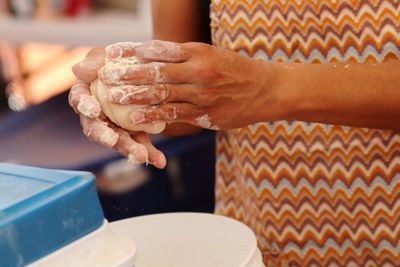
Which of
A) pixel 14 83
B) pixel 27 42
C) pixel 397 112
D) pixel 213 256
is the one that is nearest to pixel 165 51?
pixel 213 256

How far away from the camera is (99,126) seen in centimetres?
108

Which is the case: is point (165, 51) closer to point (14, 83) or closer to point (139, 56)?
point (139, 56)

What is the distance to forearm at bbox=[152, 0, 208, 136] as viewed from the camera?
4.94 ft

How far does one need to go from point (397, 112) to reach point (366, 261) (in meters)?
0.34

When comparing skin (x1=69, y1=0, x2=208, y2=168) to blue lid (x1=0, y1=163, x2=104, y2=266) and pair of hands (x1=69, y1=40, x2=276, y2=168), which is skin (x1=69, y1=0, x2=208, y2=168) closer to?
pair of hands (x1=69, y1=40, x2=276, y2=168)

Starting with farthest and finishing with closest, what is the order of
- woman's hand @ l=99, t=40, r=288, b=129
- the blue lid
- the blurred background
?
1. the blurred background
2. woman's hand @ l=99, t=40, r=288, b=129
3. the blue lid

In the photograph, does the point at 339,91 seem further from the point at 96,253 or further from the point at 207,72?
the point at 96,253

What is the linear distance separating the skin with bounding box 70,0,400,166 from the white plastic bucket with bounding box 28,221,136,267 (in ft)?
0.59

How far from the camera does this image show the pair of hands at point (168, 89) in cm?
101

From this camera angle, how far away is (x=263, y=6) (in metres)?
1.34

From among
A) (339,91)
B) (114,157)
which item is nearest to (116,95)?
(339,91)

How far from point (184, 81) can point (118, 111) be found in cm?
11

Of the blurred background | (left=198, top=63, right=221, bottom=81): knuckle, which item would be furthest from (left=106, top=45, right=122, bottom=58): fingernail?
the blurred background

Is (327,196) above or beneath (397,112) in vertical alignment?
beneath
